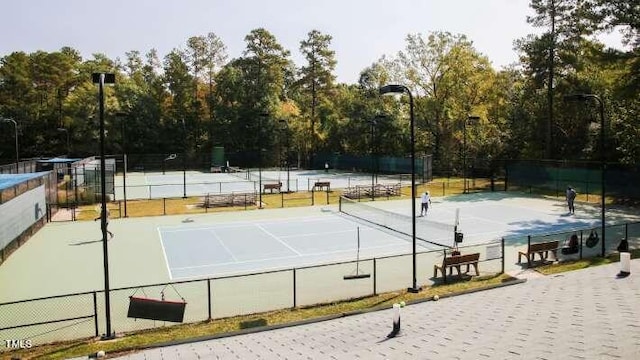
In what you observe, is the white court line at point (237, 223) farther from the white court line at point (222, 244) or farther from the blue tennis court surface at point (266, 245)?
the white court line at point (222, 244)

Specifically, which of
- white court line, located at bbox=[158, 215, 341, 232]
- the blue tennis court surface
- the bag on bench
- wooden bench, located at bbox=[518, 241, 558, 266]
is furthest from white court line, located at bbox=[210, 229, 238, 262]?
the bag on bench

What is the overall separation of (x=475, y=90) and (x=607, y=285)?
50.9m

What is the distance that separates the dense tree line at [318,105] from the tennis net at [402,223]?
2166cm

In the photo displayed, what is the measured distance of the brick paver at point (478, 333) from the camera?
9.59 meters

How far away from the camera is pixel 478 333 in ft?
35.7

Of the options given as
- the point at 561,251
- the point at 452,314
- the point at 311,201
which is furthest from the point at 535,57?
the point at 452,314

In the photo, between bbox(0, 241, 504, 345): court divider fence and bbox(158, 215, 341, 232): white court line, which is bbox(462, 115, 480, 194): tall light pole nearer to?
bbox(158, 215, 341, 232): white court line

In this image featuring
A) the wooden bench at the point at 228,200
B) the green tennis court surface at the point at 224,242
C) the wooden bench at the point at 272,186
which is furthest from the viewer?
the wooden bench at the point at 272,186

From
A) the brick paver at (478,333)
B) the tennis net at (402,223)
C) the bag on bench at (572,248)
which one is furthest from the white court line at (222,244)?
the bag on bench at (572,248)

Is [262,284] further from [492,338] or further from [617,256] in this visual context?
[617,256]

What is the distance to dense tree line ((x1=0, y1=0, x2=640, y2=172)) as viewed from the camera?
48438 millimetres

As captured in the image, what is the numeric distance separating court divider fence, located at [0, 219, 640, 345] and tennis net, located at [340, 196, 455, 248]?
3.80m

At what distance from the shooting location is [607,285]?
47.8ft

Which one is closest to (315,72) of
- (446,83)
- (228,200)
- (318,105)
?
(318,105)
